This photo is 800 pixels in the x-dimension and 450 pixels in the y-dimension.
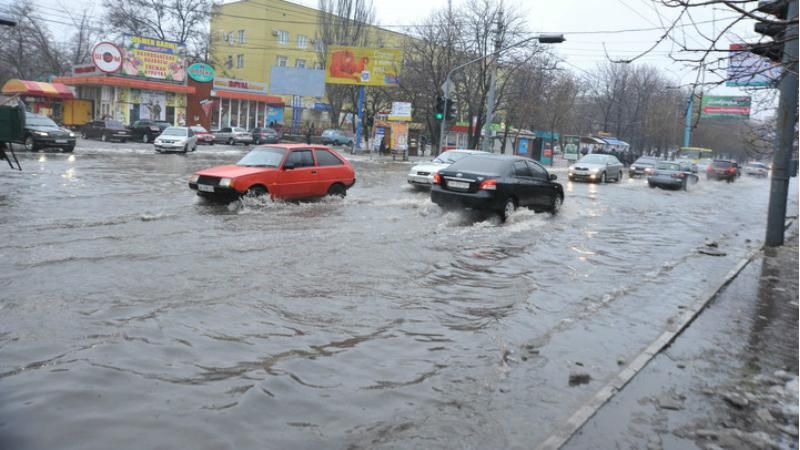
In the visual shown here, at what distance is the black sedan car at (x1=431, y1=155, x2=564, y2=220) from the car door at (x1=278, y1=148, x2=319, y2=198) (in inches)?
111

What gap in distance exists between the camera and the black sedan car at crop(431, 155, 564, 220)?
42.9ft

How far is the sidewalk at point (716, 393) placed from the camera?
3.96m

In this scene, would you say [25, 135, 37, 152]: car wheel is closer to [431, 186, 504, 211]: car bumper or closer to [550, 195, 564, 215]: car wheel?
[431, 186, 504, 211]: car bumper

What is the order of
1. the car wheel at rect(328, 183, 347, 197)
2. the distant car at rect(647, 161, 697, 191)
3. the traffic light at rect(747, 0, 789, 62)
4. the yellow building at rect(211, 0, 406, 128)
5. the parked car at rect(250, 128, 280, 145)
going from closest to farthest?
the traffic light at rect(747, 0, 789, 62) → the car wheel at rect(328, 183, 347, 197) → the distant car at rect(647, 161, 697, 191) → the parked car at rect(250, 128, 280, 145) → the yellow building at rect(211, 0, 406, 128)

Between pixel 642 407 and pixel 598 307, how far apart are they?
298cm

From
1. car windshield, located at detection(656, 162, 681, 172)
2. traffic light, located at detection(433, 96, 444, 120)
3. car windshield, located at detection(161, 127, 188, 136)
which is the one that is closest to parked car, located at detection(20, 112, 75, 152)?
car windshield, located at detection(161, 127, 188, 136)

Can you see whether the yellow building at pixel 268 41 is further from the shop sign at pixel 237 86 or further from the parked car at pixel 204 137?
the parked car at pixel 204 137

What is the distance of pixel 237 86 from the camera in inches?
2205

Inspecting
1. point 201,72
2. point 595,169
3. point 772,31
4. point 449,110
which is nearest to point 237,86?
point 201,72

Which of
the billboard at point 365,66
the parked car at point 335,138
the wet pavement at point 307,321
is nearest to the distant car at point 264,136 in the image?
the parked car at point 335,138

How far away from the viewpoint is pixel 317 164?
14.5m

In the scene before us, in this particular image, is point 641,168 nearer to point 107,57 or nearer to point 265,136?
point 265,136

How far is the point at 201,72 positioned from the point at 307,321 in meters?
47.7

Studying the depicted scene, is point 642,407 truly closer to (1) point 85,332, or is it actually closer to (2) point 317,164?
(1) point 85,332
